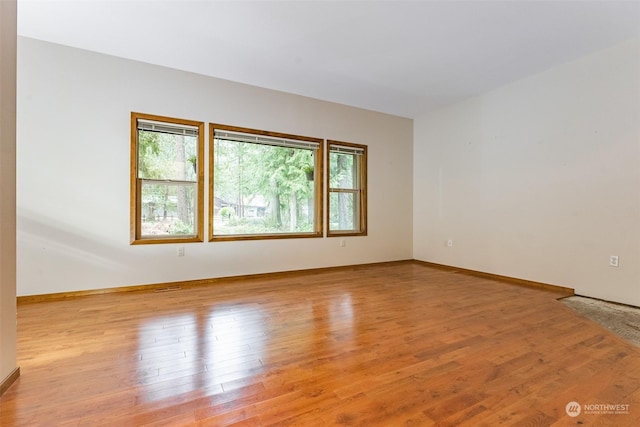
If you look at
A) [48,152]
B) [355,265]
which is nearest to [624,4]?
[355,265]

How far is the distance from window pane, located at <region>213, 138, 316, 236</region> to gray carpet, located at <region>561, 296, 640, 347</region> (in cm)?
348

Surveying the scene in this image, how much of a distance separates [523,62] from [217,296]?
4594mm

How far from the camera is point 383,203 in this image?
5.54 metres

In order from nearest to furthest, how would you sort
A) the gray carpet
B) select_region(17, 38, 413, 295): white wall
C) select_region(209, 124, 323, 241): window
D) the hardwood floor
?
the hardwood floor → the gray carpet → select_region(17, 38, 413, 295): white wall → select_region(209, 124, 323, 241): window

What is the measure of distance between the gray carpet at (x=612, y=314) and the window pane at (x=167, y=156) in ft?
15.2

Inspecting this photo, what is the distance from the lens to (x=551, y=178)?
3.80m

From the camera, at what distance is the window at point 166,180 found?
146 inches

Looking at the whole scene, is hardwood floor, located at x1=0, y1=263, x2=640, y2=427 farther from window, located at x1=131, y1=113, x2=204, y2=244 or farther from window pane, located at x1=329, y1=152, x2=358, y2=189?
window pane, located at x1=329, y1=152, x2=358, y2=189

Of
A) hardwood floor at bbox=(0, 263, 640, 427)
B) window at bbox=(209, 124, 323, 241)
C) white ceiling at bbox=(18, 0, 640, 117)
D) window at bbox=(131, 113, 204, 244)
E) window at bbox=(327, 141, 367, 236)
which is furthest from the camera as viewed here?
window at bbox=(327, 141, 367, 236)

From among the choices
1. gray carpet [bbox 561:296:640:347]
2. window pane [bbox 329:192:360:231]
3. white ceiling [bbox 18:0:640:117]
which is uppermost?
white ceiling [bbox 18:0:640:117]

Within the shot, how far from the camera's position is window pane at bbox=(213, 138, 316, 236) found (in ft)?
13.9

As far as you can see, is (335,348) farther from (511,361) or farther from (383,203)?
(383,203)

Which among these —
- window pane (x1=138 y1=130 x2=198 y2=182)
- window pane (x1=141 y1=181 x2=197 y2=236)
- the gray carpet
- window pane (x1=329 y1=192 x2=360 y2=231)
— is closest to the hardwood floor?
the gray carpet

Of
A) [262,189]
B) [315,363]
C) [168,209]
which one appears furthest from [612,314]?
[168,209]
